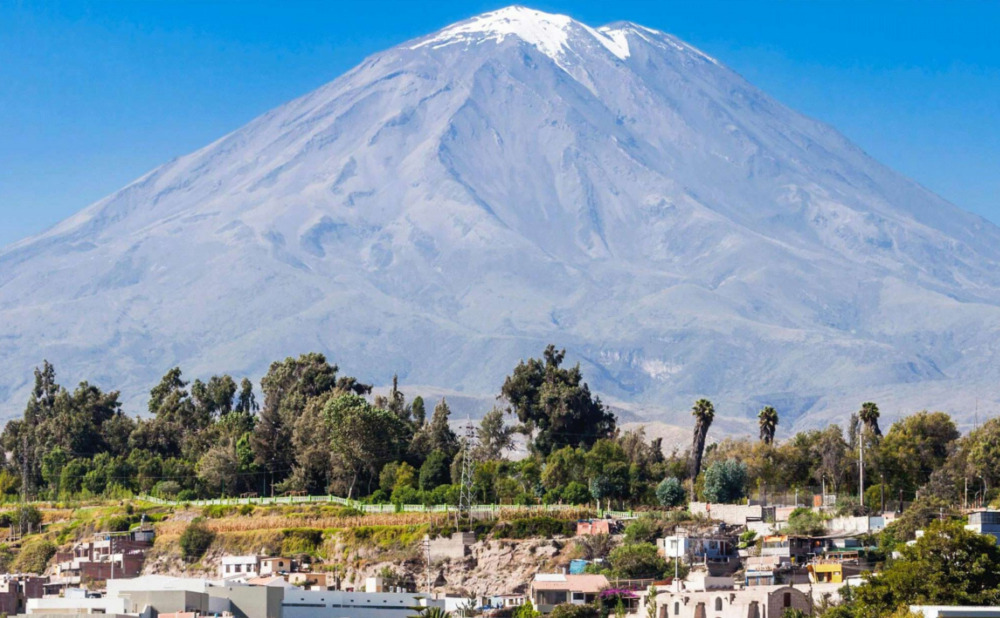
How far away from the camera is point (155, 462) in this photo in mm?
129250

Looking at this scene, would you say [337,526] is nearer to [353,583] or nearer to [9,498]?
[353,583]

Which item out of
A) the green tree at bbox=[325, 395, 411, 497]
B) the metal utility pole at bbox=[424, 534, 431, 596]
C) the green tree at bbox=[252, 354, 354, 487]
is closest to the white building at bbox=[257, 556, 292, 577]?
the metal utility pole at bbox=[424, 534, 431, 596]

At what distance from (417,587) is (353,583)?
3.86 m

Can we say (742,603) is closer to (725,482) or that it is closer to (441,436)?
(725,482)

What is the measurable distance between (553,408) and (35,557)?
32.4 m

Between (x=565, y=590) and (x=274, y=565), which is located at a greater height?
(x=274, y=565)

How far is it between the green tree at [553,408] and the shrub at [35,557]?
1143 inches

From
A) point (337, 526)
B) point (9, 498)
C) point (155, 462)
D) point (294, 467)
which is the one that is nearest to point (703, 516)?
point (337, 526)

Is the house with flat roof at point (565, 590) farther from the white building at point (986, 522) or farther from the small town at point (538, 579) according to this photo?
the white building at point (986, 522)

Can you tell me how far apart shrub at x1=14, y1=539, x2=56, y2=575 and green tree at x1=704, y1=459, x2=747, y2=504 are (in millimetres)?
38480

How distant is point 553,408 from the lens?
411 feet

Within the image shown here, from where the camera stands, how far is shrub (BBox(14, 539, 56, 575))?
383 feet

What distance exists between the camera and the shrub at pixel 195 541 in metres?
112

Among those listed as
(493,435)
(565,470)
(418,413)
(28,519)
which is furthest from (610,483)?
(28,519)
